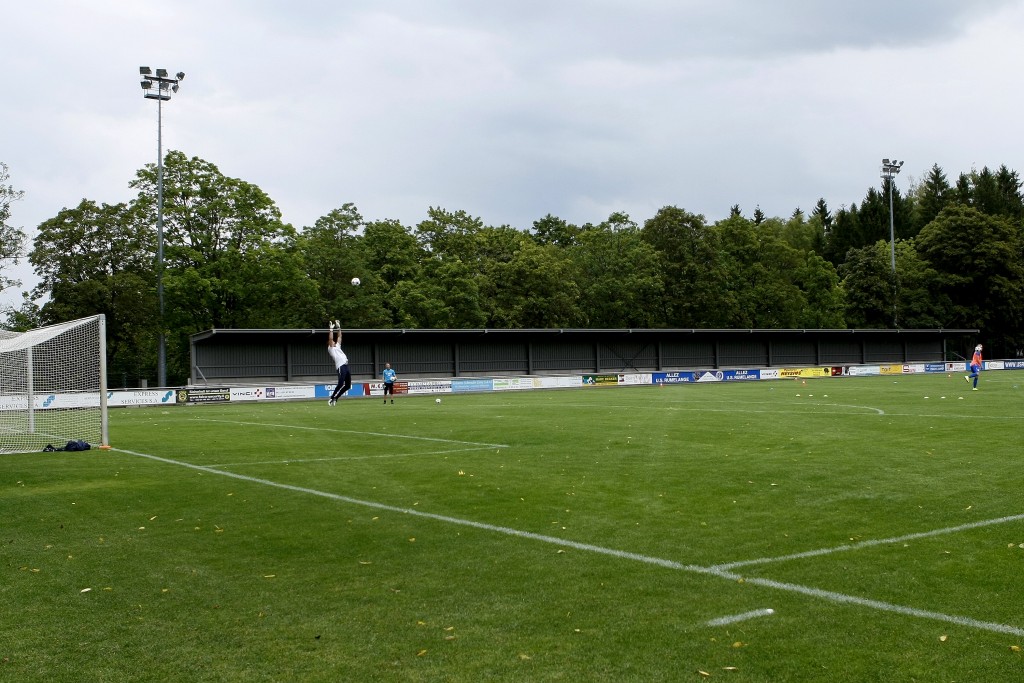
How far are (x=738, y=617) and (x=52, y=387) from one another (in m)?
28.7

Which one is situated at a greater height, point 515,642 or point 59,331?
point 59,331

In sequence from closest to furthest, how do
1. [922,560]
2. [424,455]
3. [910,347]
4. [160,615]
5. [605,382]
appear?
1. [160,615]
2. [922,560]
3. [424,455]
4. [605,382]
5. [910,347]

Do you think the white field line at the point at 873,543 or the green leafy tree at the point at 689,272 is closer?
the white field line at the point at 873,543

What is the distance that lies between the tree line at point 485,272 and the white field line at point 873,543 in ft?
129

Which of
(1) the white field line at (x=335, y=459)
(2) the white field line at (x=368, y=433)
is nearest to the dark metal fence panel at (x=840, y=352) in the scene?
(2) the white field line at (x=368, y=433)

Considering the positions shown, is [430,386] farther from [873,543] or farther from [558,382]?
[873,543]

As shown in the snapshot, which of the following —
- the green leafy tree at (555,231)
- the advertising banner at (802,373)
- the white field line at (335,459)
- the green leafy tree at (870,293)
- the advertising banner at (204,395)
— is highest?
the green leafy tree at (555,231)

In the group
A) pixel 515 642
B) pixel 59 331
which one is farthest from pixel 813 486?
pixel 59 331

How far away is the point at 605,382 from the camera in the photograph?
58.7 meters

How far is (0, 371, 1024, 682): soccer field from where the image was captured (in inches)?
211

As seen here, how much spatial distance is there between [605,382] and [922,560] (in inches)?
2017

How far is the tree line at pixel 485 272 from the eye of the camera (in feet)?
181

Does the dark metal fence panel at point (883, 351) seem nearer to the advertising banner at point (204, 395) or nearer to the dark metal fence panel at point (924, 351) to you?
the dark metal fence panel at point (924, 351)

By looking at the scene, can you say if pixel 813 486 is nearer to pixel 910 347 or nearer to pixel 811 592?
pixel 811 592
